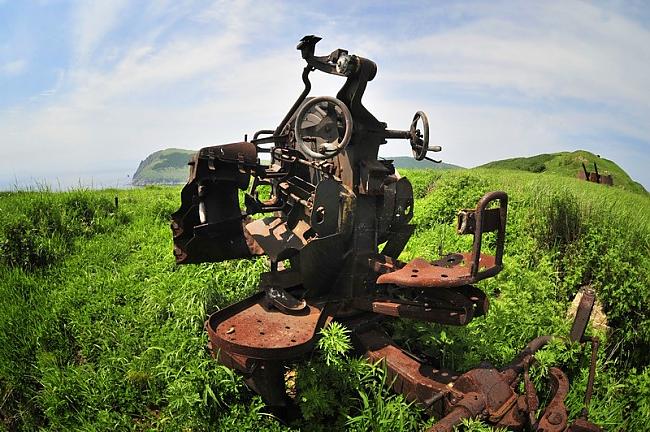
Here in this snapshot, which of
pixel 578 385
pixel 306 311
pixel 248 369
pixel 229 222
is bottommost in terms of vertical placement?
pixel 578 385

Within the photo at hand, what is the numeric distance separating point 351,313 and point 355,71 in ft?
7.08

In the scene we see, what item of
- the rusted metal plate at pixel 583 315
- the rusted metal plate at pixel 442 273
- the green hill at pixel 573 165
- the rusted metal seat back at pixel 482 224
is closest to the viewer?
the rusted metal seat back at pixel 482 224

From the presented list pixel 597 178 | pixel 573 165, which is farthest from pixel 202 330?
pixel 573 165

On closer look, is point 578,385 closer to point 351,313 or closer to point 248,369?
point 351,313

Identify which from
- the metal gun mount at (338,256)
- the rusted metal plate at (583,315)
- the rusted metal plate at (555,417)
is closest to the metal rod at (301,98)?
the metal gun mount at (338,256)

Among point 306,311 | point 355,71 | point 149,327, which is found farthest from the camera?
point 149,327

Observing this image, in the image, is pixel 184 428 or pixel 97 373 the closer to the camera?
pixel 184 428

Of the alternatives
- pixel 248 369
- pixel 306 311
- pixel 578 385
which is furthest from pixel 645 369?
pixel 248 369

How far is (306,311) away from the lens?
3.93 meters

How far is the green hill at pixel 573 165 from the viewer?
42.7 feet

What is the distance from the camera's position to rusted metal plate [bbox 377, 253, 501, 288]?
2.97 meters

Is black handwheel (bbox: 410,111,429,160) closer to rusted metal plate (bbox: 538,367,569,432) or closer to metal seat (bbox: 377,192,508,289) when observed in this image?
metal seat (bbox: 377,192,508,289)

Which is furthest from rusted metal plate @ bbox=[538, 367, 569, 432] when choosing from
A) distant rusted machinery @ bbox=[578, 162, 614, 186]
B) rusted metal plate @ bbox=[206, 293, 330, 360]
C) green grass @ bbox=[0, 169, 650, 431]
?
distant rusted machinery @ bbox=[578, 162, 614, 186]

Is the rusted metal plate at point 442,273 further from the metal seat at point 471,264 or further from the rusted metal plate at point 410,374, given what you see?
the rusted metal plate at point 410,374
